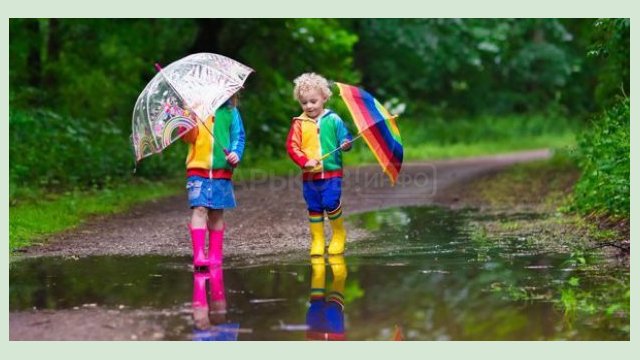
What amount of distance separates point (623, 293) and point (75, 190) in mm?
10549

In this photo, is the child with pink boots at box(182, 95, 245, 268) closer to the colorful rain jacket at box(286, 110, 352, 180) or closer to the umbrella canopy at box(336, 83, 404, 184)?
the colorful rain jacket at box(286, 110, 352, 180)

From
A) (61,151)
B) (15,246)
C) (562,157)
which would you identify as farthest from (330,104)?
(15,246)

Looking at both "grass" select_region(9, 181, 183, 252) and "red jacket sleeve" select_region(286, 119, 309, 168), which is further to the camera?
"grass" select_region(9, 181, 183, 252)

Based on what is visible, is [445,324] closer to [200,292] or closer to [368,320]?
[368,320]

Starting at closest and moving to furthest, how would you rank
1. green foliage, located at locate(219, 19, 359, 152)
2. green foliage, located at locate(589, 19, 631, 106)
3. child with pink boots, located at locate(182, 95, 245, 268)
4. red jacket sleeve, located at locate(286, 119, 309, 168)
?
child with pink boots, located at locate(182, 95, 245, 268) → red jacket sleeve, located at locate(286, 119, 309, 168) → green foliage, located at locate(589, 19, 631, 106) → green foliage, located at locate(219, 19, 359, 152)

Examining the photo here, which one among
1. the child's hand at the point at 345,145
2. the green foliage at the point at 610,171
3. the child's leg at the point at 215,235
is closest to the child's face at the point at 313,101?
the child's hand at the point at 345,145

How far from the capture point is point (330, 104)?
22.8m

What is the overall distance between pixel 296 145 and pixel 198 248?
151 centimetres

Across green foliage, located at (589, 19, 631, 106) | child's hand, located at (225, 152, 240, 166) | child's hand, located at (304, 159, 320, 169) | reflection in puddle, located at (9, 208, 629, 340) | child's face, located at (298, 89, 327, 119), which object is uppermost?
green foliage, located at (589, 19, 631, 106)

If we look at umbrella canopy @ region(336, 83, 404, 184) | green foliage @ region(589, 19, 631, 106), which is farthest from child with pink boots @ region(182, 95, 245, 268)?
green foliage @ region(589, 19, 631, 106)

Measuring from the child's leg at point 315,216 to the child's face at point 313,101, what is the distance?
671 millimetres

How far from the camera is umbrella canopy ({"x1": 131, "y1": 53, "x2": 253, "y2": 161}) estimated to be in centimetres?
918

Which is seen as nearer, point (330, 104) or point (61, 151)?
point (61, 151)

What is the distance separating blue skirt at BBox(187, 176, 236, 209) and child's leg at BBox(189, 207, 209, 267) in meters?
0.08
